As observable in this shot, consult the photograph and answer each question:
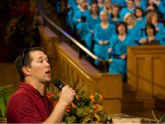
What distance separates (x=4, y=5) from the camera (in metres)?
12.6

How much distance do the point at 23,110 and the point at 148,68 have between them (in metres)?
6.78

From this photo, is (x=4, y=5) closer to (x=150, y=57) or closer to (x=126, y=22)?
(x=126, y=22)

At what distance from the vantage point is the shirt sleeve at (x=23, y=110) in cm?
272

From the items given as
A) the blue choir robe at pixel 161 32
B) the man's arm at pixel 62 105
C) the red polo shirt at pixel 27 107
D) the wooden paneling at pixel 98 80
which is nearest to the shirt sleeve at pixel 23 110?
the red polo shirt at pixel 27 107

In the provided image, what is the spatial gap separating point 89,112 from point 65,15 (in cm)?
962

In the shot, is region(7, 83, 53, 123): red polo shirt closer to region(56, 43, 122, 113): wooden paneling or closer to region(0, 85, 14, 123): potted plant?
region(0, 85, 14, 123): potted plant

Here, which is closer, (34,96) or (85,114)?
(34,96)

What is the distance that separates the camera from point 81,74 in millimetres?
9234

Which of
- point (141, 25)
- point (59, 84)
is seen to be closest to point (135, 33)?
point (141, 25)

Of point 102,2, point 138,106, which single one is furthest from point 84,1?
point 138,106

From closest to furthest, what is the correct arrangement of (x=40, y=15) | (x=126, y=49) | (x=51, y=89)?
(x=51, y=89)
(x=126, y=49)
(x=40, y=15)

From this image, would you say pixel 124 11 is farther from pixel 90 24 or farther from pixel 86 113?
pixel 86 113

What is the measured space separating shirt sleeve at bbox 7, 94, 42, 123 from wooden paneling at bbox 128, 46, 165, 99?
21.8 feet

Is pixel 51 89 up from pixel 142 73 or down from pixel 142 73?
up
